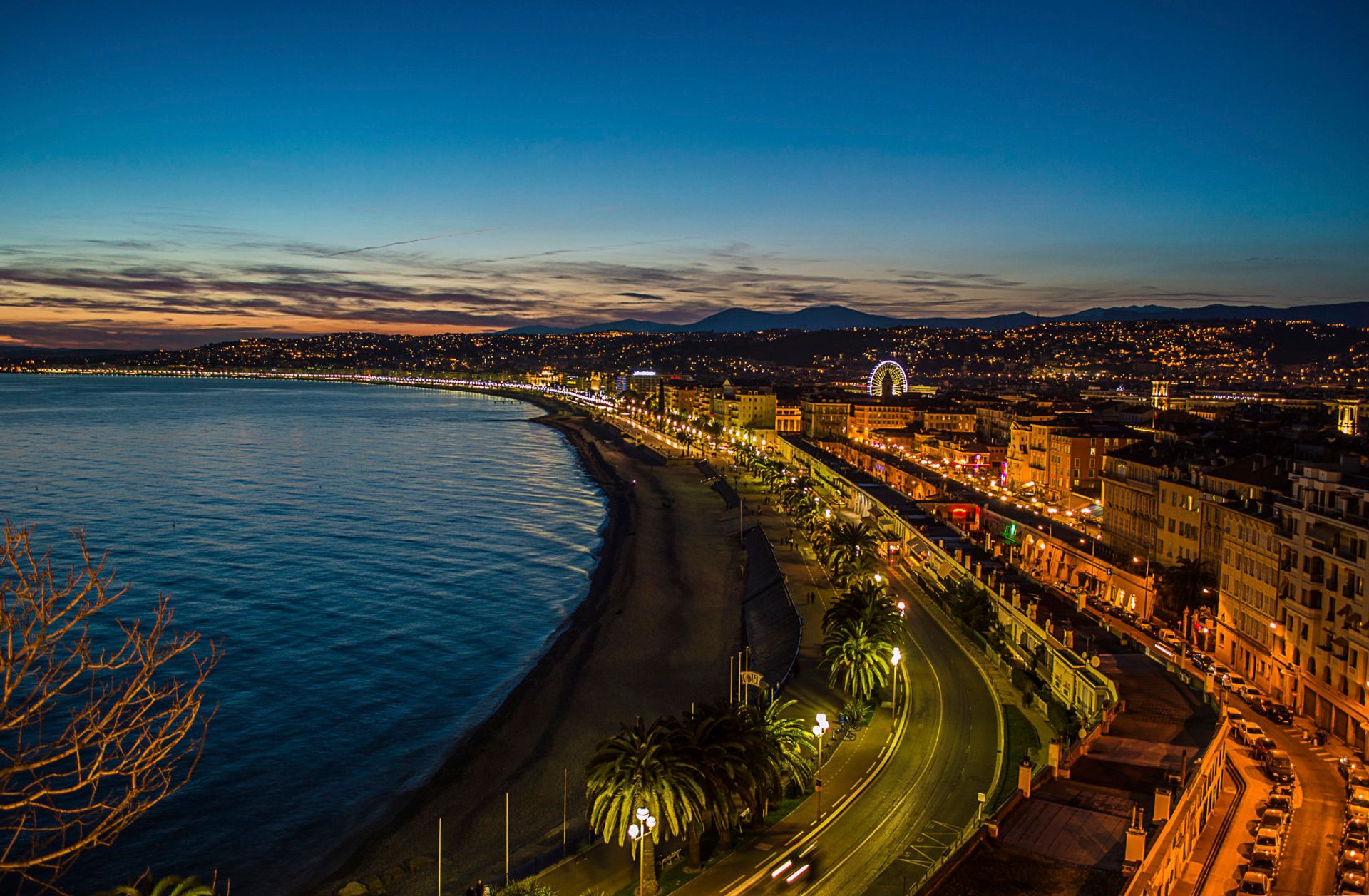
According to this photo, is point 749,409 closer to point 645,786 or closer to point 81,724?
point 81,724

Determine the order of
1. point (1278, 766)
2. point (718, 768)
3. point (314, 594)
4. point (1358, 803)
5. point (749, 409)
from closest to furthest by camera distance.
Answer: point (718, 768), point (1358, 803), point (1278, 766), point (314, 594), point (749, 409)

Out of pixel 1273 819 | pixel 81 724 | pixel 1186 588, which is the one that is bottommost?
pixel 81 724

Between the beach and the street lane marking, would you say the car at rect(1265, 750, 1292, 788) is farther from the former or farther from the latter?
the beach

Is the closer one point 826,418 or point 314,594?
point 314,594

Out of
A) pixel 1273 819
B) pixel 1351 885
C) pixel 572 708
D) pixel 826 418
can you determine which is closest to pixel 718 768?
pixel 1273 819

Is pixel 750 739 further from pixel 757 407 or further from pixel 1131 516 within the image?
pixel 757 407

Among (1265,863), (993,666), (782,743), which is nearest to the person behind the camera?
(1265,863)

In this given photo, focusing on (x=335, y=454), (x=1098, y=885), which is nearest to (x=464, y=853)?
(x=1098, y=885)

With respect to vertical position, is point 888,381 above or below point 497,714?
above
